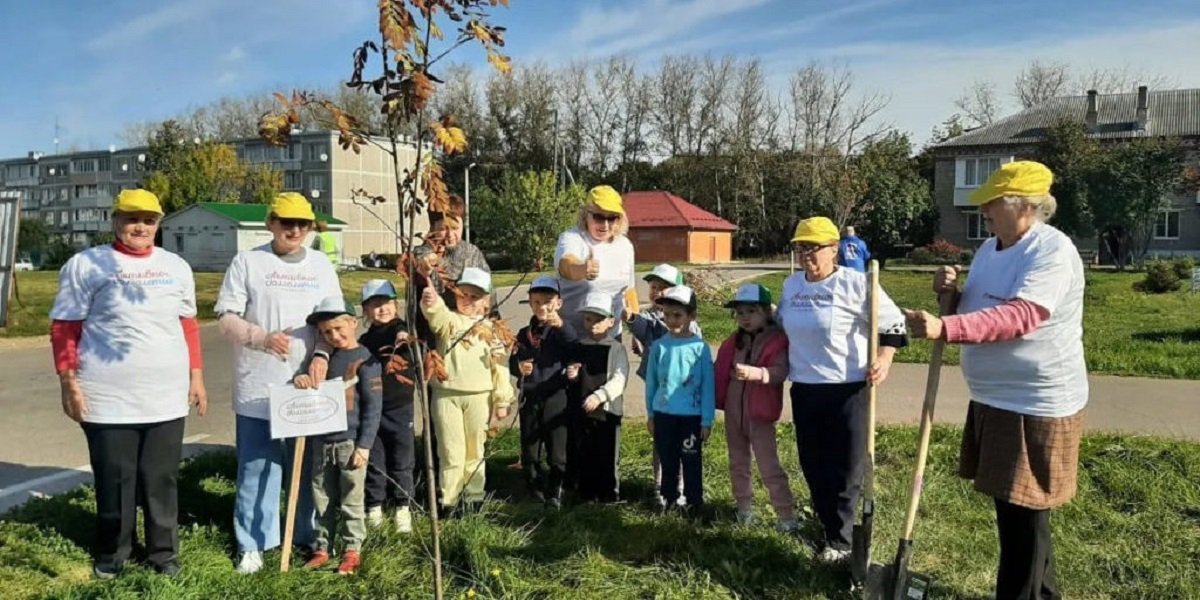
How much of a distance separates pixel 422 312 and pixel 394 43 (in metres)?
2.40

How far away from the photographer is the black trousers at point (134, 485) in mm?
4082

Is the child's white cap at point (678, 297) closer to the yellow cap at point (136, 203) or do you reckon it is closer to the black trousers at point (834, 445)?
the black trousers at point (834, 445)

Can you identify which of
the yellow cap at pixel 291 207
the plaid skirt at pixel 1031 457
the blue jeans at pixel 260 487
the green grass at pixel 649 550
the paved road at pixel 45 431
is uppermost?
the yellow cap at pixel 291 207

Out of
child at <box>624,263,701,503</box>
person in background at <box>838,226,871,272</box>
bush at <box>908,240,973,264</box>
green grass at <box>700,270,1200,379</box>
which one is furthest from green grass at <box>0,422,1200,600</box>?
bush at <box>908,240,973,264</box>

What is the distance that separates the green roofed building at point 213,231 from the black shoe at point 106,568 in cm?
3930

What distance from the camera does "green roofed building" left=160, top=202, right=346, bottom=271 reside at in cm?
4325

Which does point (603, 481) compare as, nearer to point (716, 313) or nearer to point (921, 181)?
point (716, 313)

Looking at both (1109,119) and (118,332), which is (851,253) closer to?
(118,332)

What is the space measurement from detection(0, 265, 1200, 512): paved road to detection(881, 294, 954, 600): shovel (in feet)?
11.5

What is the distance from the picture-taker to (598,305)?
5.20 m

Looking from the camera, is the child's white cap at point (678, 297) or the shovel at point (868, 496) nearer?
the shovel at point (868, 496)

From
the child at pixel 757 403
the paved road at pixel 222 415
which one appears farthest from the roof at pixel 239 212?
the child at pixel 757 403

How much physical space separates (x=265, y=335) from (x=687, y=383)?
2.25m

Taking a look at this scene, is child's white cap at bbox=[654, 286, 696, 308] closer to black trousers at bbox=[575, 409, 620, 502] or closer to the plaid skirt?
black trousers at bbox=[575, 409, 620, 502]
